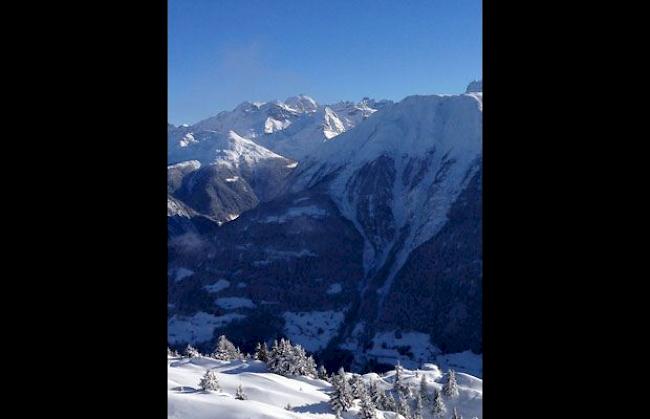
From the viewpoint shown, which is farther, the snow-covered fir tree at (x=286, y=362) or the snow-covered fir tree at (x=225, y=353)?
the snow-covered fir tree at (x=225, y=353)

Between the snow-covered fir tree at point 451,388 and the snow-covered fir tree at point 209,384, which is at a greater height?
the snow-covered fir tree at point 209,384

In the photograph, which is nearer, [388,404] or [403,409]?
[403,409]

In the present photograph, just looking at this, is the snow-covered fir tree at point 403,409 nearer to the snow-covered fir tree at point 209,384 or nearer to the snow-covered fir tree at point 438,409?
the snow-covered fir tree at point 438,409

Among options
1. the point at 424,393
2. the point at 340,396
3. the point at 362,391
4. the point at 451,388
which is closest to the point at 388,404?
the point at 362,391

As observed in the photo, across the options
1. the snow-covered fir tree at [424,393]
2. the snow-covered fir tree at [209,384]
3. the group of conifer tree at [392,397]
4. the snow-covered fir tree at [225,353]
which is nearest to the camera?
the group of conifer tree at [392,397]

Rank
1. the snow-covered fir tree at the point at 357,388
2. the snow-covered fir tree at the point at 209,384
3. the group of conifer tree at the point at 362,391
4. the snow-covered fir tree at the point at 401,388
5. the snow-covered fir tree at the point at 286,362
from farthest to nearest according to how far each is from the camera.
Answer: the snow-covered fir tree at the point at 286,362, the snow-covered fir tree at the point at 401,388, the snow-covered fir tree at the point at 357,388, the snow-covered fir tree at the point at 209,384, the group of conifer tree at the point at 362,391

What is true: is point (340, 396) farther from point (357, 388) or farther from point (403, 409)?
point (403, 409)

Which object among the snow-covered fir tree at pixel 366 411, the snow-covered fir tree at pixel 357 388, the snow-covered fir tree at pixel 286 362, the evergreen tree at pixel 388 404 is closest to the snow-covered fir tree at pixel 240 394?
the snow-covered fir tree at pixel 357 388
